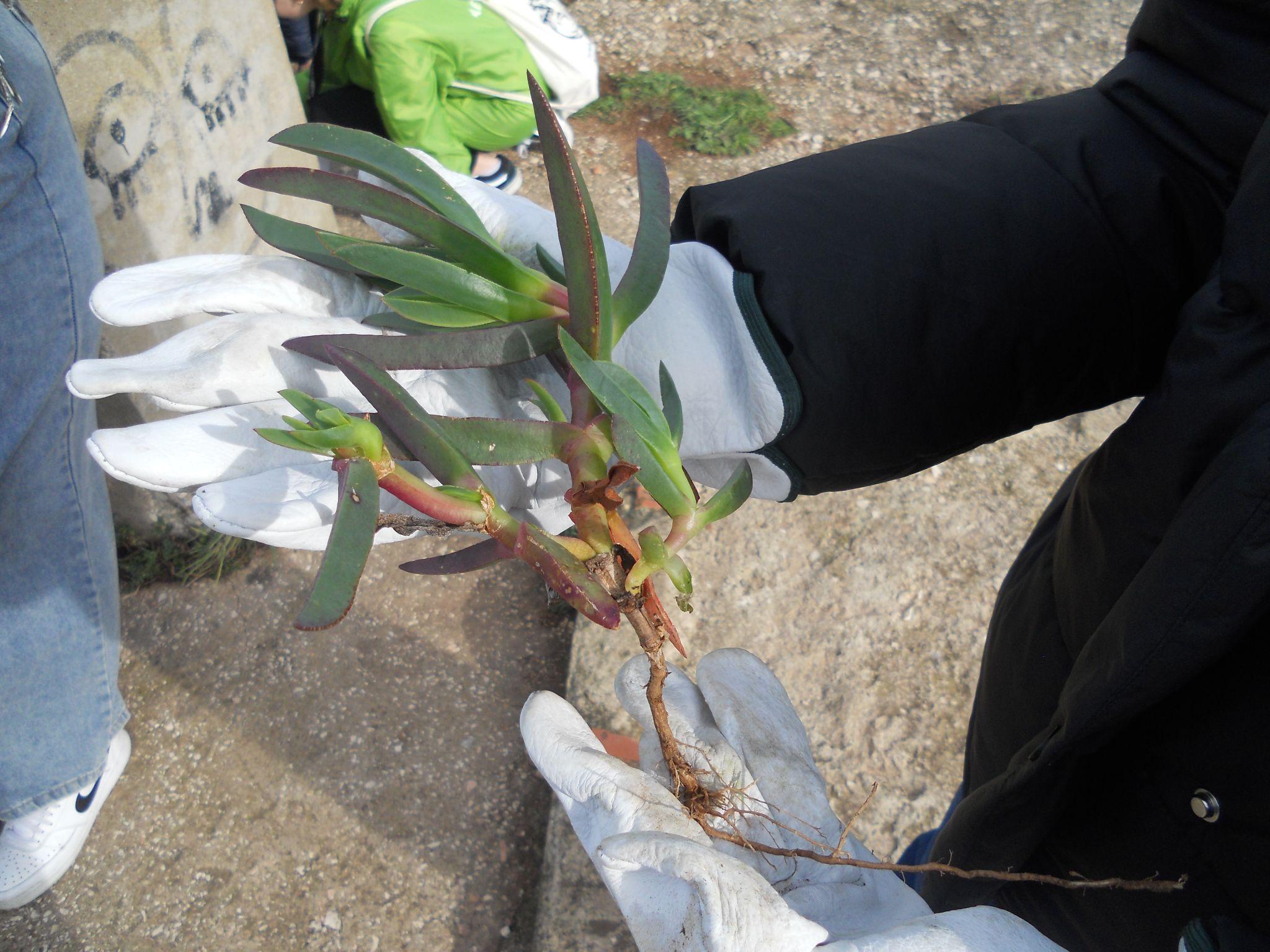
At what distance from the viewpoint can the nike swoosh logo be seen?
1.95 metres

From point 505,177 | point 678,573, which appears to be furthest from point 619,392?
point 505,177

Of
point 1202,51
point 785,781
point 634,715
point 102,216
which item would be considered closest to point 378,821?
point 634,715

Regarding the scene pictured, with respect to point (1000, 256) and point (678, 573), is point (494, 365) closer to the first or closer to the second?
point (678, 573)

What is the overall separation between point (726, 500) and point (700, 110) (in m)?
3.22

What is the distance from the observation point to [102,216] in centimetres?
184

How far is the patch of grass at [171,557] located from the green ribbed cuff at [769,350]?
193 cm

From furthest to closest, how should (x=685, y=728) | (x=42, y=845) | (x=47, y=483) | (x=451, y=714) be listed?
(x=451, y=714)
(x=42, y=845)
(x=47, y=483)
(x=685, y=728)

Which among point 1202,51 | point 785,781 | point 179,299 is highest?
point 1202,51

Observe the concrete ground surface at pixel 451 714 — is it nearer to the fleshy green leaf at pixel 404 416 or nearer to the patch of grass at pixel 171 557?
the patch of grass at pixel 171 557

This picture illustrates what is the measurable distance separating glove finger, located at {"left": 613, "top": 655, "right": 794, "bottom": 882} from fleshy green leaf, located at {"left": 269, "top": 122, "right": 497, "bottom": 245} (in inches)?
28.1

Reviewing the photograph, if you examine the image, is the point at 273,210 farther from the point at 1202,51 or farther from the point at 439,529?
the point at 1202,51

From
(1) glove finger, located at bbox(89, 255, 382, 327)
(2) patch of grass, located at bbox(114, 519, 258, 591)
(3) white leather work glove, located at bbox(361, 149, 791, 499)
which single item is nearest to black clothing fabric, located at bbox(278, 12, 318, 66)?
(2) patch of grass, located at bbox(114, 519, 258, 591)

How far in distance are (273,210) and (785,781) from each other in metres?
2.37

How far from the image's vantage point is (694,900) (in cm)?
87
